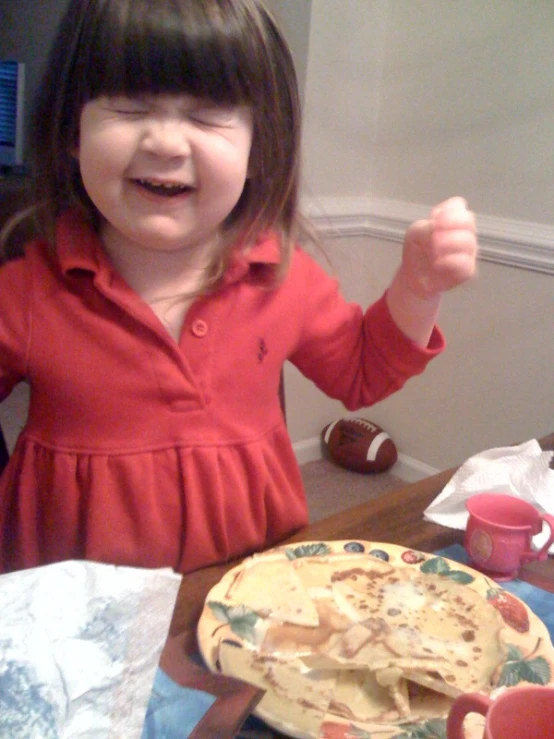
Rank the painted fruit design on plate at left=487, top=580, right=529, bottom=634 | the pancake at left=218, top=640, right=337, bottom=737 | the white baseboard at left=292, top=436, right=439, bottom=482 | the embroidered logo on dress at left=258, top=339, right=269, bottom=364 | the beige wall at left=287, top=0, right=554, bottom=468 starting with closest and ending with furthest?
1. the pancake at left=218, top=640, right=337, bottom=737
2. the painted fruit design on plate at left=487, top=580, right=529, bottom=634
3. the embroidered logo on dress at left=258, top=339, right=269, bottom=364
4. the beige wall at left=287, top=0, right=554, bottom=468
5. the white baseboard at left=292, top=436, right=439, bottom=482

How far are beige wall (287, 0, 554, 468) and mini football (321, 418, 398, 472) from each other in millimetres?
93

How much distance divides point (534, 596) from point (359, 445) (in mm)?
1620

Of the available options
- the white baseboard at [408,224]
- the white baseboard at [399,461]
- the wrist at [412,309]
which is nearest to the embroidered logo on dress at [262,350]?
the wrist at [412,309]

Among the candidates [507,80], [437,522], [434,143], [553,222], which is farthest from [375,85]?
[437,522]

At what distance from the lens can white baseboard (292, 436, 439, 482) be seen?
2.26 metres

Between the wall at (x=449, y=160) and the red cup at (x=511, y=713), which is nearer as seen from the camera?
the red cup at (x=511, y=713)

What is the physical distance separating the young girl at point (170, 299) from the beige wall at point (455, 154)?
3.34 feet

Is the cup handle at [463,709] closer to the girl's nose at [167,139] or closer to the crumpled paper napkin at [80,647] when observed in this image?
the crumpled paper napkin at [80,647]

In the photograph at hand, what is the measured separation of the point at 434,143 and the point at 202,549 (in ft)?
5.16

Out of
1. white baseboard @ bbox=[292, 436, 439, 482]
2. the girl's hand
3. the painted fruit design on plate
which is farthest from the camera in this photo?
white baseboard @ bbox=[292, 436, 439, 482]

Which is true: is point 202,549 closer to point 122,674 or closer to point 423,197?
point 122,674

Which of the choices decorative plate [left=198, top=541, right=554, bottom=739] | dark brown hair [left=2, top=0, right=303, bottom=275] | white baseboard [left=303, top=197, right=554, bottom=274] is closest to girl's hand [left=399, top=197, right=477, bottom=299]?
dark brown hair [left=2, top=0, right=303, bottom=275]

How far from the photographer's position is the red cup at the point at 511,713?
385 mm

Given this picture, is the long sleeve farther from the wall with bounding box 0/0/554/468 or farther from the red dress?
the wall with bounding box 0/0/554/468
